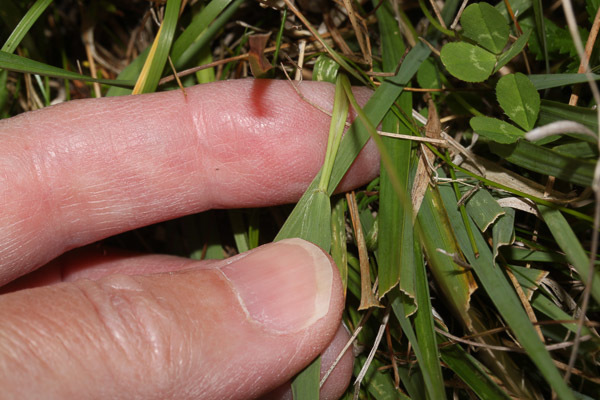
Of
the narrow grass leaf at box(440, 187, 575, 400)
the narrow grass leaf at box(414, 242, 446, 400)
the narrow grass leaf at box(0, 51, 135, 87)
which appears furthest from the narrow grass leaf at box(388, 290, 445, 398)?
the narrow grass leaf at box(0, 51, 135, 87)

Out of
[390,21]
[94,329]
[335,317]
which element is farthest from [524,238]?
[94,329]

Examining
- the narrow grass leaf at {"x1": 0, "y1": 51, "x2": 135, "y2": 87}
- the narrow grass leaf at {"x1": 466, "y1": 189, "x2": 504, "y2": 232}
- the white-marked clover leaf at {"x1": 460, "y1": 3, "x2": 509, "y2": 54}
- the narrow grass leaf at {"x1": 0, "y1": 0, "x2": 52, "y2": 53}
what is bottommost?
the narrow grass leaf at {"x1": 466, "y1": 189, "x2": 504, "y2": 232}

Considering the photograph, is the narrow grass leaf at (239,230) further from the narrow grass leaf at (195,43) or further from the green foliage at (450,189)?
the narrow grass leaf at (195,43)

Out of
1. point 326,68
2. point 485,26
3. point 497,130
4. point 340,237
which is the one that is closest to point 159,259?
point 340,237

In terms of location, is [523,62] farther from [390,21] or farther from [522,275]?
[522,275]

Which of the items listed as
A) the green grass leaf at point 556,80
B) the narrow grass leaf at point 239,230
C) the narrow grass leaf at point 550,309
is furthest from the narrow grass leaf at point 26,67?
the narrow grass leaf at point 550,309

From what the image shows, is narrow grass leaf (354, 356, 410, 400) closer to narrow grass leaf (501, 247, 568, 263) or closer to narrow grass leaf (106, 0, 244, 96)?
narrow grass leaf (501, 247, 568, 263)
